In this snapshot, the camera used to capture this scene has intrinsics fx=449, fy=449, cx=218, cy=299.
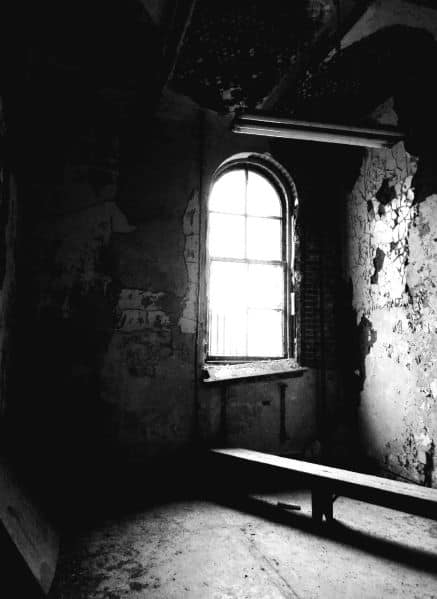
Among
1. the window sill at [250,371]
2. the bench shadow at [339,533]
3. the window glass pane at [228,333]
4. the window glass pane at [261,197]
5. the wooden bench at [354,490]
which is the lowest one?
the bench shadow at [339,533]

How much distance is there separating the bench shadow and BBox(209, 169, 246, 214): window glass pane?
293cm

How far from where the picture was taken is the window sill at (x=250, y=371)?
4.47 meters

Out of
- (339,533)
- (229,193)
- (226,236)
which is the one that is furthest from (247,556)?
(229,193)

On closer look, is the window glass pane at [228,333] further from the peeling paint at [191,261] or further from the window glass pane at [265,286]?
the peeling paint at [191,261]

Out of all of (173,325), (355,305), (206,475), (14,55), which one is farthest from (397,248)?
(14,55)

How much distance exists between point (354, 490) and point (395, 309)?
183cm

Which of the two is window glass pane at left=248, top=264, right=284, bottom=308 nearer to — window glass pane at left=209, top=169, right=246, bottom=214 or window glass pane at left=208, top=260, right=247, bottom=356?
window glass pane at left=208, top=260, right=247, bottom=356

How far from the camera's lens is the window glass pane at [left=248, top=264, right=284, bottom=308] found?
496 centimetres

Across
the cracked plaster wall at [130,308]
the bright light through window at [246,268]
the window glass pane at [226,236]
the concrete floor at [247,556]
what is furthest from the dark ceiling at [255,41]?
the concrete floor at [247,556]

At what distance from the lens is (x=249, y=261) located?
4973 millimetres

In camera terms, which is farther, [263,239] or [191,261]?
[263,239]

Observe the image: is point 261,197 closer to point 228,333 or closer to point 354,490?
point 228,333

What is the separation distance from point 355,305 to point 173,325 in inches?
77.9

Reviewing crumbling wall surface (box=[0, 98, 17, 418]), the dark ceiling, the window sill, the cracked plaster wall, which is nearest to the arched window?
the window sill
